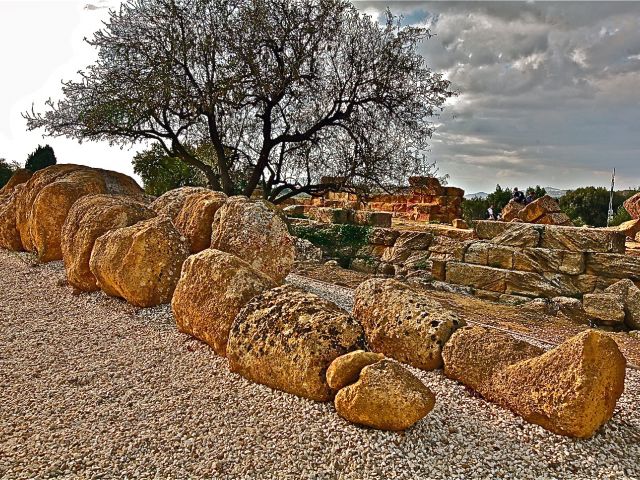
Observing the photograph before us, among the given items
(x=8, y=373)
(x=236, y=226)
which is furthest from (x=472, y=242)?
(x=8, y=373)

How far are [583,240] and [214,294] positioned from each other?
621cm

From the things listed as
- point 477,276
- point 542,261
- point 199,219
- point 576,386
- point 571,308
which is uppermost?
point 199,219

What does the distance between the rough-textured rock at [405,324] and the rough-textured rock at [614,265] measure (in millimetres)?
4695

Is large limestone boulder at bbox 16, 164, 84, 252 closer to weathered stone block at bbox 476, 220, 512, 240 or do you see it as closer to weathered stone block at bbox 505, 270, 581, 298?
weathered stone block at bbox 476, 220, 512, 240

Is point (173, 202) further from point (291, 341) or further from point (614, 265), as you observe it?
point (614, 265)

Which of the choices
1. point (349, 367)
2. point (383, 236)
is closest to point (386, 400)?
point (349, 367)

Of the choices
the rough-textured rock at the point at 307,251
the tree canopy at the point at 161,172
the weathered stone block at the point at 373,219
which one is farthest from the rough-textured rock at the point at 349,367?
the tree canopy at the point at 161,172

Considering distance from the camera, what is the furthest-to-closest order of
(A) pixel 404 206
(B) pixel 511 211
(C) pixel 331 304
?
(A) pixel 404 206
(B) pixel 511 211
(C) pixel 331 304

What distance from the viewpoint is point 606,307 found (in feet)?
23.3

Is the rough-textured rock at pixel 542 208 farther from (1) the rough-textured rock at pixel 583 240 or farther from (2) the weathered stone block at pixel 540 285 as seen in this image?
(2) the weathered stone block at pixel 540 285

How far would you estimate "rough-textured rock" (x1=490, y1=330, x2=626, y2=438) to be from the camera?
295 cm

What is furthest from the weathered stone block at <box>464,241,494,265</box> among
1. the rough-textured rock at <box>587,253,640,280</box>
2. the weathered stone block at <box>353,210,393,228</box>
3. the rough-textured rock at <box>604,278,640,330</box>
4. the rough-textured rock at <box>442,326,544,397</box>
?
the rough-textured rock at <box>442,326,544,397</box>

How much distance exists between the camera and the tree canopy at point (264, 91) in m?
11.3

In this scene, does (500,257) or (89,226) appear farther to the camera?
(500,257)
